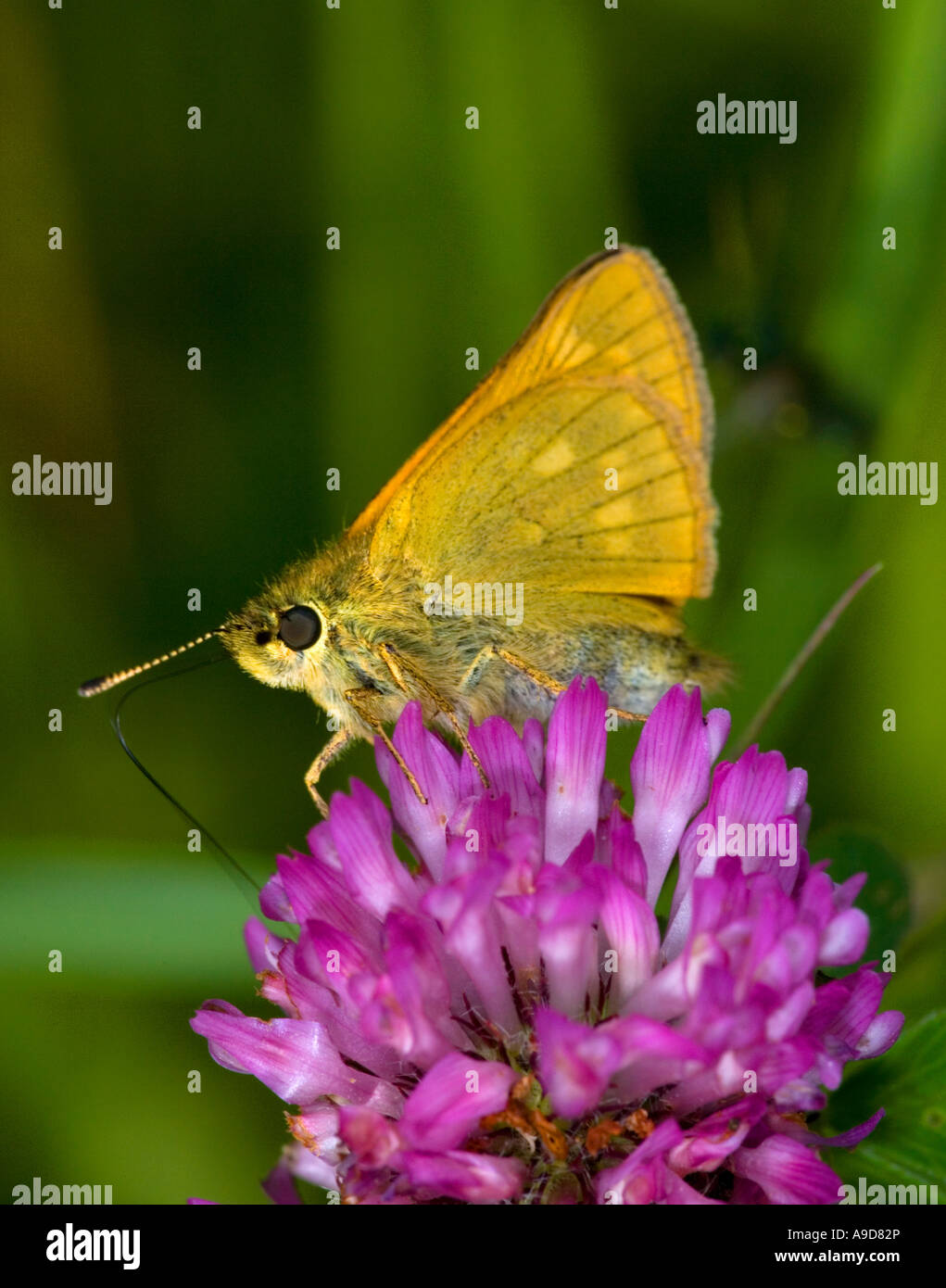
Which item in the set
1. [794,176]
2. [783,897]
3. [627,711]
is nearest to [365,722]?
[627,711]

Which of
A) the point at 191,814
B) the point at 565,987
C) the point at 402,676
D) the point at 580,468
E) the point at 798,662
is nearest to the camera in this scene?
the point at 565,987

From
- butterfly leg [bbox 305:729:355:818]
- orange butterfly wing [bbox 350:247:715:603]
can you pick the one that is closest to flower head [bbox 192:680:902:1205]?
butterfly leg [bbox 305:729:355:818]

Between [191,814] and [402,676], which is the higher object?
[402,676]

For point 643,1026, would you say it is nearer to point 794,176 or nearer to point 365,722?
point 365,722

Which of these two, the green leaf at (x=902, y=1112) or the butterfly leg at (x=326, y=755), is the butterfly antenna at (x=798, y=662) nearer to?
the green leaf at (x=902, y=1112)

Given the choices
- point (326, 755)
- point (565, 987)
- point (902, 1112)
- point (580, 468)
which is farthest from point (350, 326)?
point (902, 1112)

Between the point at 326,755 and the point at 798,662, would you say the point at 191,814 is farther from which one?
the point at 798,662
